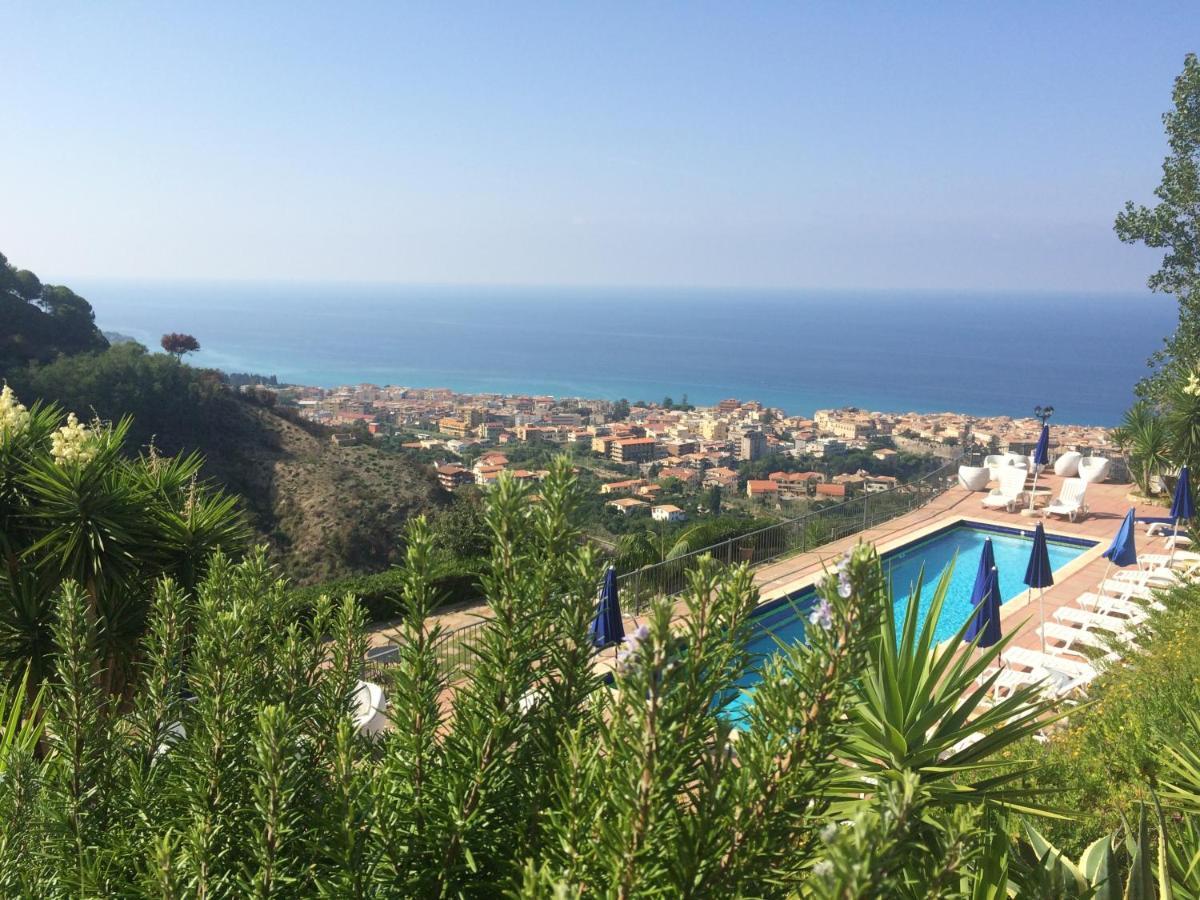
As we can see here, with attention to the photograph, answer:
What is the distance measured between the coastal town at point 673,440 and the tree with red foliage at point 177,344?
523 centimetres

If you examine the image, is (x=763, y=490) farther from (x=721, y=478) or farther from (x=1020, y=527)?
(x=1020, y=527)

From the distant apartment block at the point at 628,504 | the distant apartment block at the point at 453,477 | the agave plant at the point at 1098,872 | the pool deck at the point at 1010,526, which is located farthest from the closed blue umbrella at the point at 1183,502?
the distant apartment block at the point at 453,477

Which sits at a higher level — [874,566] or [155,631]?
[874,566]

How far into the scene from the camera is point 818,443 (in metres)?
57.8

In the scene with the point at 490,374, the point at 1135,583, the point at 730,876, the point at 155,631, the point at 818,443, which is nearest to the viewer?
the point at 730,876

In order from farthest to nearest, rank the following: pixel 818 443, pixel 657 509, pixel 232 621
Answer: pixel 818 443
pixel 657 509
pixel 232 621

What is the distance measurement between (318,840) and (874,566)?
3.62 feet

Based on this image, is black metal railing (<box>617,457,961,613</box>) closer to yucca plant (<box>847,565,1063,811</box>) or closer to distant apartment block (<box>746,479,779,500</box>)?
yucca plant (<box>847,565,1063,811</box>)

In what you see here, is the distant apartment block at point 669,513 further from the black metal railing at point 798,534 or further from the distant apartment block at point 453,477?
the black metal railing at point 798,534

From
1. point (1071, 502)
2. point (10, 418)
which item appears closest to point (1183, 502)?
point (1071, 502)

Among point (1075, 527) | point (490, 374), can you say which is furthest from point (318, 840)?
point (490, 374)

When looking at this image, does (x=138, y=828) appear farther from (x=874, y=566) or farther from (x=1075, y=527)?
(x=1075, y=527)

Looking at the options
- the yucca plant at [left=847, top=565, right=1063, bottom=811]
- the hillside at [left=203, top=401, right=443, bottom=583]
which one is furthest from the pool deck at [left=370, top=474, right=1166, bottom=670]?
the hillside at [left=203, top=401, right=443, bottom=583]

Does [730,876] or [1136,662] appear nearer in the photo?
[730,876]
